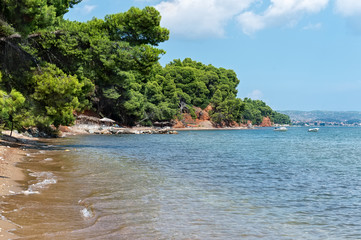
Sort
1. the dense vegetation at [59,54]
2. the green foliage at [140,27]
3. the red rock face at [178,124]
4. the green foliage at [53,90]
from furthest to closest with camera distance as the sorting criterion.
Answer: the red rock face at [178,124]
the green foliage at [140,27]
the green foliage at [53,90]
the dense vegetation at [59,54]

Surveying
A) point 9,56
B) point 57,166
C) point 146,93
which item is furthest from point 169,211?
point 146,93

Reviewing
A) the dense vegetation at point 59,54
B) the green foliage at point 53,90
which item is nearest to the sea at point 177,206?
the dense vegetation at point 59,54

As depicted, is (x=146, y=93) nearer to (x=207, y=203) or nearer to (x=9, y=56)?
(x=9, y=56)

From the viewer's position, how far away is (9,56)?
1989 cm

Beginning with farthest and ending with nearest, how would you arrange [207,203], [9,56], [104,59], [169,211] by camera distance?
[104,59], [9,56], [207,203], [169,211]

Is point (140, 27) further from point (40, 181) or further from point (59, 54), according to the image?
point (40, 181)

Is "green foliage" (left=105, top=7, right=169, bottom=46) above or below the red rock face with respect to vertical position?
above

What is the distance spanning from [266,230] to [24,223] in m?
5.04

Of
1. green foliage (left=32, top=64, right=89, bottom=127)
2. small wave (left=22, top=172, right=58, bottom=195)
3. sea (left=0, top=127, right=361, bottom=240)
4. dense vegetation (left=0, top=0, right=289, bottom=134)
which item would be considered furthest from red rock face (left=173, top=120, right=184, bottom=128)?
small wave (left=22, top=172, right=58, bottom=195)

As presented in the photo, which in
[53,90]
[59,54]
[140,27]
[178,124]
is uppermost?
[140,27]

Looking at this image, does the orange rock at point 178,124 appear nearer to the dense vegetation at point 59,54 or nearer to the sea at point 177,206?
the dense vegetation at point 59,54

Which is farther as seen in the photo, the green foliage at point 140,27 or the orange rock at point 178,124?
the orange rock at point 178,124

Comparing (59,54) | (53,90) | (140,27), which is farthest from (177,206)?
(140,27)

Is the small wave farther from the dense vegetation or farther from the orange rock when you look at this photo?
the orange rock
